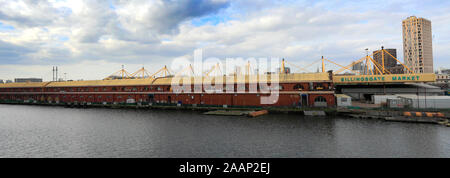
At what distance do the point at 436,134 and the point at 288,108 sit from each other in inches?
959

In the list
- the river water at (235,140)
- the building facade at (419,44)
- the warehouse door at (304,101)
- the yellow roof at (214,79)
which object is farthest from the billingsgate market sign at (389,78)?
the building facade at (419,44)

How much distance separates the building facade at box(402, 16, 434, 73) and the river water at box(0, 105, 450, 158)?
17283cm

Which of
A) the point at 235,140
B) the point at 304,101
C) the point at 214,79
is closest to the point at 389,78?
the point at 304,101

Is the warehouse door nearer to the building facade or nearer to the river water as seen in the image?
Answer: the river water

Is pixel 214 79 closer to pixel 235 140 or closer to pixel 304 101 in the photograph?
pixel 304 101

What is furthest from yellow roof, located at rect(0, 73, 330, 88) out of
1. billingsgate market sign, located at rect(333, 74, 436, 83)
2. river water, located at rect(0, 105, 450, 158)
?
river water, located at rect(0, 105, 450, 158)

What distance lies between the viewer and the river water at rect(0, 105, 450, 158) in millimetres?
21394

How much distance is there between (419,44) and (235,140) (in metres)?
197

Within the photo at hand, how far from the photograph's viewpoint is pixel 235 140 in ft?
84.0

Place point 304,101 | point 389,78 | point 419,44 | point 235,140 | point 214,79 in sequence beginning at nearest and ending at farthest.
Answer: point 235,140 < point 304,101 < point 389,78 < point 214,79 < point 419,44

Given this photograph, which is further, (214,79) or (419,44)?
(419,44)
